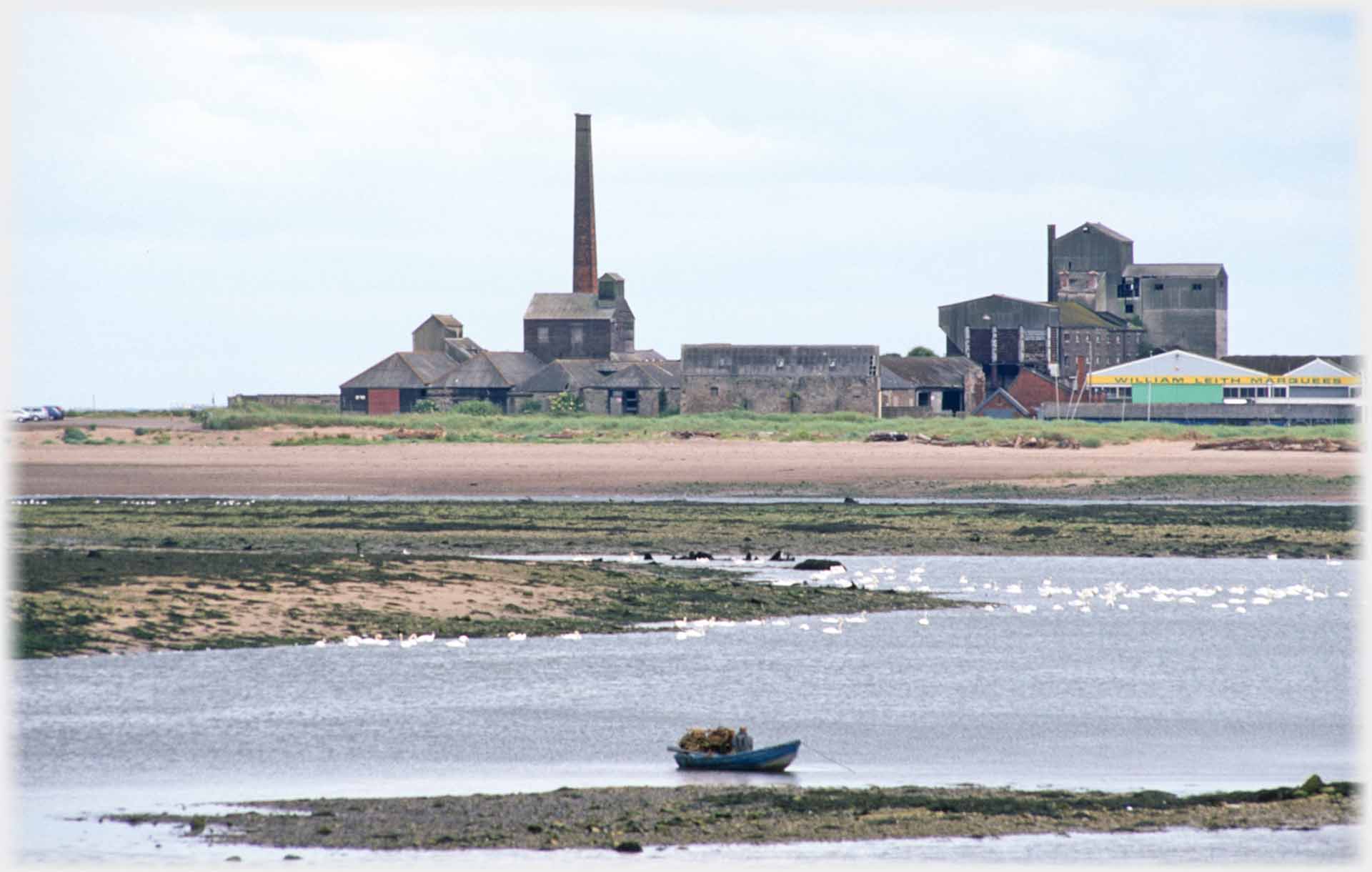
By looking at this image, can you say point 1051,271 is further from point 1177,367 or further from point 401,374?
point 401,374

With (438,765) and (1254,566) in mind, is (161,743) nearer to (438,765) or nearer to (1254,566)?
(438,765)

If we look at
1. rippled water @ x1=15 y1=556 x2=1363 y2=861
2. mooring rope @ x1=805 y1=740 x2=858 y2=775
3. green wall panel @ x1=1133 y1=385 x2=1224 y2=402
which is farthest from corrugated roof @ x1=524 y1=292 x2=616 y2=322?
mooring rope @ x1=805 y1=740 x2=858 y2=775

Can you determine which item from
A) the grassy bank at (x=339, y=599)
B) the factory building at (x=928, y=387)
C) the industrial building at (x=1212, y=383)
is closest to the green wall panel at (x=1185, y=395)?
the industrial building at (x=1212, y=383)

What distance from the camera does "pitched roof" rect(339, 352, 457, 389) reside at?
360 ft

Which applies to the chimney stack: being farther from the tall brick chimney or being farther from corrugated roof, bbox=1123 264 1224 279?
the tall brick chimney

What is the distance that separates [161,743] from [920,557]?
22.3m

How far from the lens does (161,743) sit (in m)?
19.0

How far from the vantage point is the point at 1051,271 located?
12312 centimetres

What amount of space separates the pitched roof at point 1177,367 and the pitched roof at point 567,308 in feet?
102

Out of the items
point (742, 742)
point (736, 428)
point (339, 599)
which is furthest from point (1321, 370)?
point (742, 742)

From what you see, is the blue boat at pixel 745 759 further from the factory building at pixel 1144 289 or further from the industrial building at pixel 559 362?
the factory building at pixel 1144 289

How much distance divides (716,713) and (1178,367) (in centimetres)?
9118

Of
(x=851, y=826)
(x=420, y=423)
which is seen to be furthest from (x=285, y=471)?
(x=851, y=826)

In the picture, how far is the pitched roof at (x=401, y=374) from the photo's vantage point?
10969 cm
